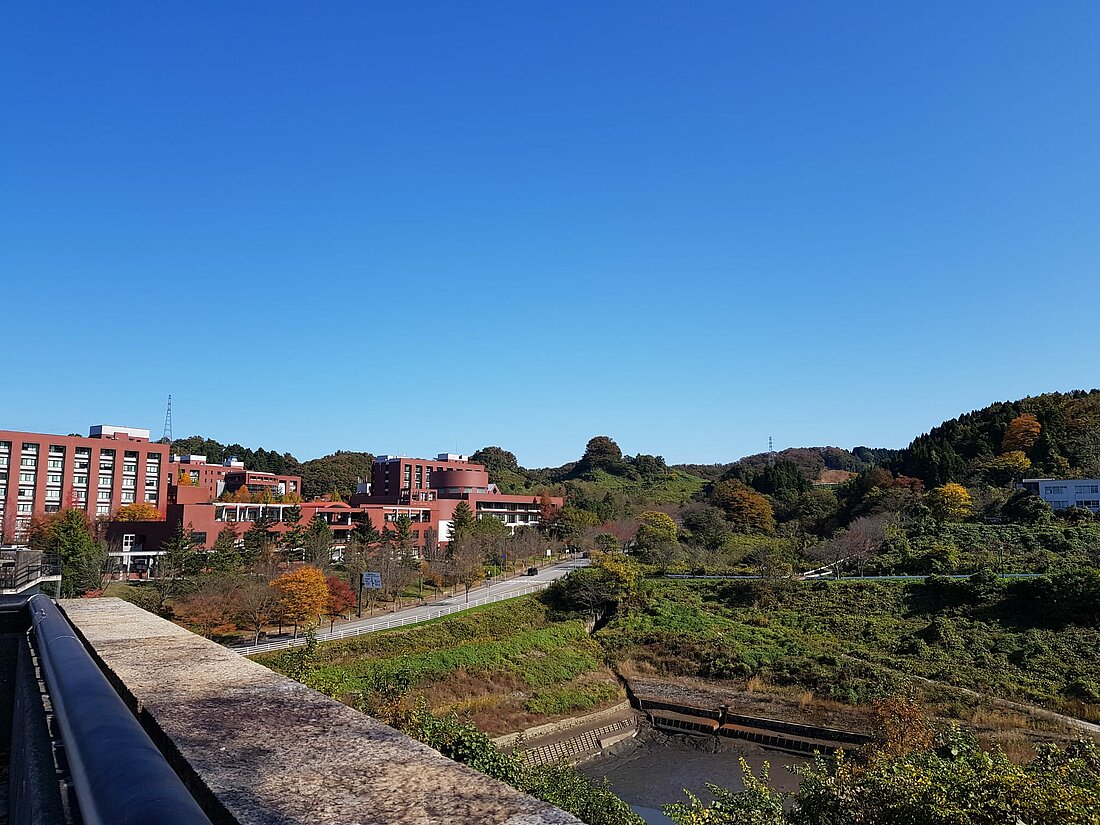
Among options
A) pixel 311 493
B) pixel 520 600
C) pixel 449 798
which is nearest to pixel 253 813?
pixel 449 798

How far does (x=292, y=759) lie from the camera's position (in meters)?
2.18

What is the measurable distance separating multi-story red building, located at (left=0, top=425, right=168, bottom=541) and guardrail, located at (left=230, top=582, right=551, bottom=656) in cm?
2624

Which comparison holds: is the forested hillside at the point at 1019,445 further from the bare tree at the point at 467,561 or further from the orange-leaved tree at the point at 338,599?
the orange-leaved tree at the point at 338,599

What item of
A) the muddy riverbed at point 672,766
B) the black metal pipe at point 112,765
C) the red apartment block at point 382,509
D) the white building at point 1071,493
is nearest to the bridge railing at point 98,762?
the black metal pipe at point 112,765

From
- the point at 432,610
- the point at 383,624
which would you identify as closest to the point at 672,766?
the point at 383,624

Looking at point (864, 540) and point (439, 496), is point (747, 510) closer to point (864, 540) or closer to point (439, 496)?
point (864, 540)

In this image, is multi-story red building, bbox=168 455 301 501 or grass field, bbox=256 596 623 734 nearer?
grass field, bbox=256 596 623 734

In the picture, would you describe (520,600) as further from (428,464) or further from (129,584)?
(428,464)

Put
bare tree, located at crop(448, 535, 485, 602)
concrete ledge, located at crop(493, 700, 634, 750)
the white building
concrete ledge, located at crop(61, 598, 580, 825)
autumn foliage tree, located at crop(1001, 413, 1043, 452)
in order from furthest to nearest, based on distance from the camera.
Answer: autumn foliage tree, located at crop(1001, 413, 1043, 452) < the white building < bare tree, located at crop(448, 535, 485, 602) < concrete ledge, located at crop(493, 700, 634, 750) < concrete ledge, located at crop(61, 598, 580, 825)

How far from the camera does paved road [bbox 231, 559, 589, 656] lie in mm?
22359

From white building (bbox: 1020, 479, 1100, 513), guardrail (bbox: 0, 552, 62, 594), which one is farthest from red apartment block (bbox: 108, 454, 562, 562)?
white building (bbox: 1020, 479, 1100, 513)

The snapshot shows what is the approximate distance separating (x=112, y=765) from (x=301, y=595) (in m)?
23.8

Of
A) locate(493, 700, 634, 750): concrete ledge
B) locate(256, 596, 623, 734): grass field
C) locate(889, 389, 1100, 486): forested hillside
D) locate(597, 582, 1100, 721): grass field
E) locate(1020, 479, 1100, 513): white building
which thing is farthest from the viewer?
locate(889, 389, 1100, 486): forested hillside

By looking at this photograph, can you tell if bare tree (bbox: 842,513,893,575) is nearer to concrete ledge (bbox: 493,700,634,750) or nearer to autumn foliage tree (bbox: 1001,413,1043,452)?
autumn foliage tree (bbox: 1001,413,1043,452)
